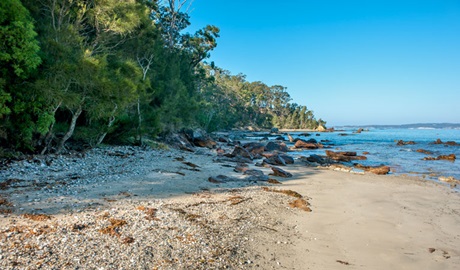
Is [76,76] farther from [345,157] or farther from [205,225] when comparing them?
[345,157]

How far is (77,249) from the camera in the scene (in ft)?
13.9

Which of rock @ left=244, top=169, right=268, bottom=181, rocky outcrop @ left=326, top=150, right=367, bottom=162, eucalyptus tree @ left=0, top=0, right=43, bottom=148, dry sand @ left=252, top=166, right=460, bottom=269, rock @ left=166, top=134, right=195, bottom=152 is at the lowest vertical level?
rocky outcrop @ left=326, top=150, right=367, bottom=162

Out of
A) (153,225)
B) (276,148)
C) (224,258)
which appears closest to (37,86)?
(153,225)

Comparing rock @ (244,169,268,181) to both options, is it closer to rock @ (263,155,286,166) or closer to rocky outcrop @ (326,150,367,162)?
rock @ (263,155,286,166)

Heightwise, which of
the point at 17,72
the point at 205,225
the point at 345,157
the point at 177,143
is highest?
the point at 17,72

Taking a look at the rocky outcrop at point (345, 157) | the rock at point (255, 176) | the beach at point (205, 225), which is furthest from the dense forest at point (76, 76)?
the rocky outcrop at point (345, 157)

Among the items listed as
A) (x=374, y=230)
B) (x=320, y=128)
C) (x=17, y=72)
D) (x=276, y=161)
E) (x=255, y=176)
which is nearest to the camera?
(x=374, y=230)

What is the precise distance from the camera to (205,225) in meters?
5.89

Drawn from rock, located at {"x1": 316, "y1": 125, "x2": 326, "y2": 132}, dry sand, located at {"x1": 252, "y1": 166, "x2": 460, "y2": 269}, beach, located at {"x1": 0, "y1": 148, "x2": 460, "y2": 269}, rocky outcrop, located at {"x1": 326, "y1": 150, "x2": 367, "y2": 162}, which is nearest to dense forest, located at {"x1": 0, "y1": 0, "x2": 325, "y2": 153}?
beach, located at {"x1": 0, "y1": 148, "x2": 460, "y2": 269}

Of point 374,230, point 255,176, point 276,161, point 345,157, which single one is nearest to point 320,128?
point 345,157

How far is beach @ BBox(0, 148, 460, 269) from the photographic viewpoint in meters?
4.33

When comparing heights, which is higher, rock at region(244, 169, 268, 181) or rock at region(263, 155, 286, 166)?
rock at region(244, 169, 268, 181)

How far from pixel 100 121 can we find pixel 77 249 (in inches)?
549

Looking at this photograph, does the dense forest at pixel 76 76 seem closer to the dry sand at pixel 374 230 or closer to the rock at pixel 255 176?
the rock at pixel 255 176
